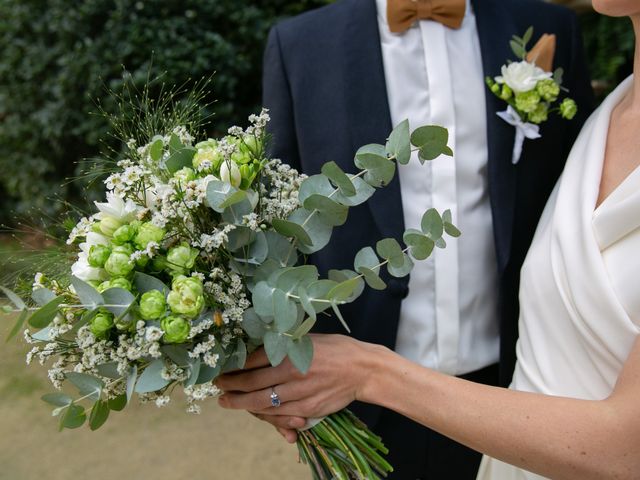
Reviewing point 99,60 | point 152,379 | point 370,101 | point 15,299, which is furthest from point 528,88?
point 99,60

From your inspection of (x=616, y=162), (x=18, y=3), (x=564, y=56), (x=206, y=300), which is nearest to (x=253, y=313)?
(x=206, y=300)

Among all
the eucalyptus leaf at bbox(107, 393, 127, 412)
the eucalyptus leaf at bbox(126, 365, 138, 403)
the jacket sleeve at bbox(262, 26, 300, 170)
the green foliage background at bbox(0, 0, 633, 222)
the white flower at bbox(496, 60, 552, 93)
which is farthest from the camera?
the green foliage background at bbox(0, 0, 633, 222)

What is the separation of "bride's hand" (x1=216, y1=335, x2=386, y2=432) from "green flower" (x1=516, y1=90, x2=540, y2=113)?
82 cm

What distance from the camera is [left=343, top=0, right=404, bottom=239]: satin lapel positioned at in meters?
1.83

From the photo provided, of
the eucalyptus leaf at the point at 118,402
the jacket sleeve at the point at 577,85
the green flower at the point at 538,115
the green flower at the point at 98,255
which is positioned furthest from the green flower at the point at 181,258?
the jacket sleeve at the point at 577,85

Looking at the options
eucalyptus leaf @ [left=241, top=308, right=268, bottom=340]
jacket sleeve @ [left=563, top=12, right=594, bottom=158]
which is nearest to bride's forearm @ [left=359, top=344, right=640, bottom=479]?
eucalyptus leaf @ [left=241, top=308, right=268, bottom=340]

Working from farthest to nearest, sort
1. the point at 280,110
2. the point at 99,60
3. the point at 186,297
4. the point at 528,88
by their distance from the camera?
the point at 99,60, the point at 280,110, the point at 528,88, the point at 186,297

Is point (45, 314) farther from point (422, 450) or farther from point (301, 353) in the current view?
point (422, 450)

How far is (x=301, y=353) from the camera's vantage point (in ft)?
4.08

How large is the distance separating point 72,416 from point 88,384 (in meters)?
0.08

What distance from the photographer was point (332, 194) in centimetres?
126

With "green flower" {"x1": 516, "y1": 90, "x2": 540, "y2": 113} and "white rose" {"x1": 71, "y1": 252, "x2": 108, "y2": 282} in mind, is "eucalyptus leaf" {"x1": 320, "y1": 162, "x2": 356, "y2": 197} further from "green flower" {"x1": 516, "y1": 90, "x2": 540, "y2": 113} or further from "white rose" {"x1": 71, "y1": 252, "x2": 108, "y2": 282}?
"green flower" {"x1": 516, "y1": 90, "x2": 540, "y2": 113}

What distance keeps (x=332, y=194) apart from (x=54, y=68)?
181 inches

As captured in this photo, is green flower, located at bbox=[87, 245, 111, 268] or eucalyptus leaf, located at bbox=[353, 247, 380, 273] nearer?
green flower, located at bbox=[87, 245, 111, 268]
